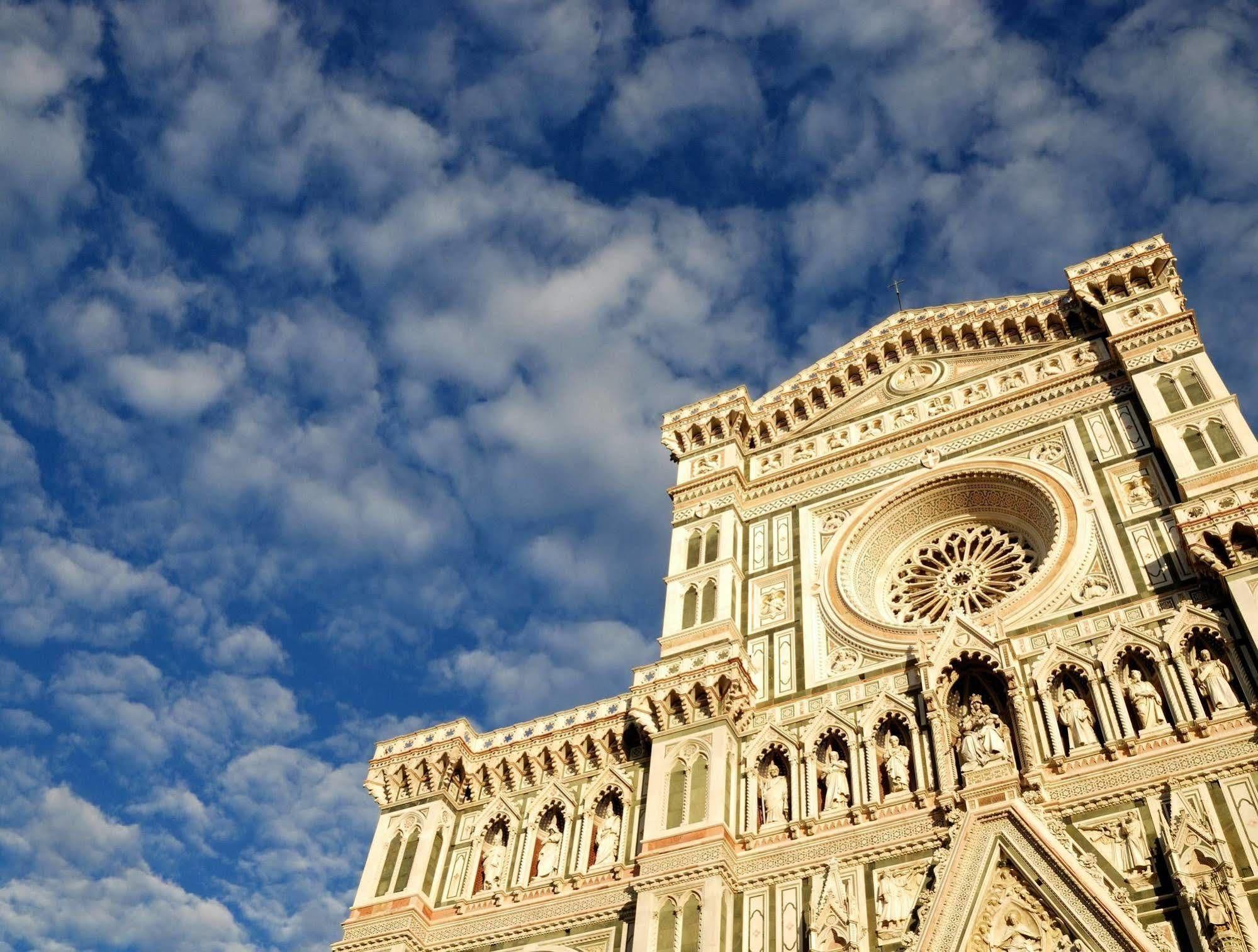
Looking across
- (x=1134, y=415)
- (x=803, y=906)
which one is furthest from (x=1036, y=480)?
(x=803, y=906)

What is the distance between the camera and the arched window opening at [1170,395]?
17.4 meters

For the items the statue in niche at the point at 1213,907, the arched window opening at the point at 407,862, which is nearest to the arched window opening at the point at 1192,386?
the statue in niche at the point at 1213,907

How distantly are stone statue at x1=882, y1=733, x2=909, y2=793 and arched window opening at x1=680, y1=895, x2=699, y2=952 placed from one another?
9.36 ft

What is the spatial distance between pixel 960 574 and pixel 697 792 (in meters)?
5.42

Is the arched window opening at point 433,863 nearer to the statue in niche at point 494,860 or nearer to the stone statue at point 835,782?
the statue in niche at point 494,860

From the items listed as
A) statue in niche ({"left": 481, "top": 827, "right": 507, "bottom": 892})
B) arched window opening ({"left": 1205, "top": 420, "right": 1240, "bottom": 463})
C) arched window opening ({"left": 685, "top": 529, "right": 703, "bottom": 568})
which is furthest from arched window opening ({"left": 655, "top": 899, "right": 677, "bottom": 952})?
arched window opening ({"left": 1205, "top": 420, "right": 1240, "bottom": 463})

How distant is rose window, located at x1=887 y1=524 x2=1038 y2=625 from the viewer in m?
17.6

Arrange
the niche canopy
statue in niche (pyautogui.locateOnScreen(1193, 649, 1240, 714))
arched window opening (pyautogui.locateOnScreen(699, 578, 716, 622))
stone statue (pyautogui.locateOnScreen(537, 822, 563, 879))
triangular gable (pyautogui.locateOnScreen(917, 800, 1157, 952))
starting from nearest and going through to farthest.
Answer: triangular gable (pyautogui.locateOnScreen(917, 800, 1157, 952))
statue in niche (pyautogui.locateOnScreen(1193, 649, 1240, 714))
stone statue (pyautogui.locateOnScreen(537, 822, 563, 879))
the niche canopy
arched window opening (pyautogui.locateOnScreen(699, 578, 716, 622))

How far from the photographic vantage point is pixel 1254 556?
14.4m

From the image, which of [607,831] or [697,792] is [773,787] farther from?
[607,831]

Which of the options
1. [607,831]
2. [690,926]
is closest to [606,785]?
[607,831]

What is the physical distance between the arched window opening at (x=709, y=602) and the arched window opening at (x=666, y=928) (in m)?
5.20

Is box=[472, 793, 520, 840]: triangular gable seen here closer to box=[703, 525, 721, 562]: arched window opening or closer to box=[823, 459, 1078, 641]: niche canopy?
box=[703, 525, 721, 562]: arched window opening

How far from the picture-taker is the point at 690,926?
47.6ft
